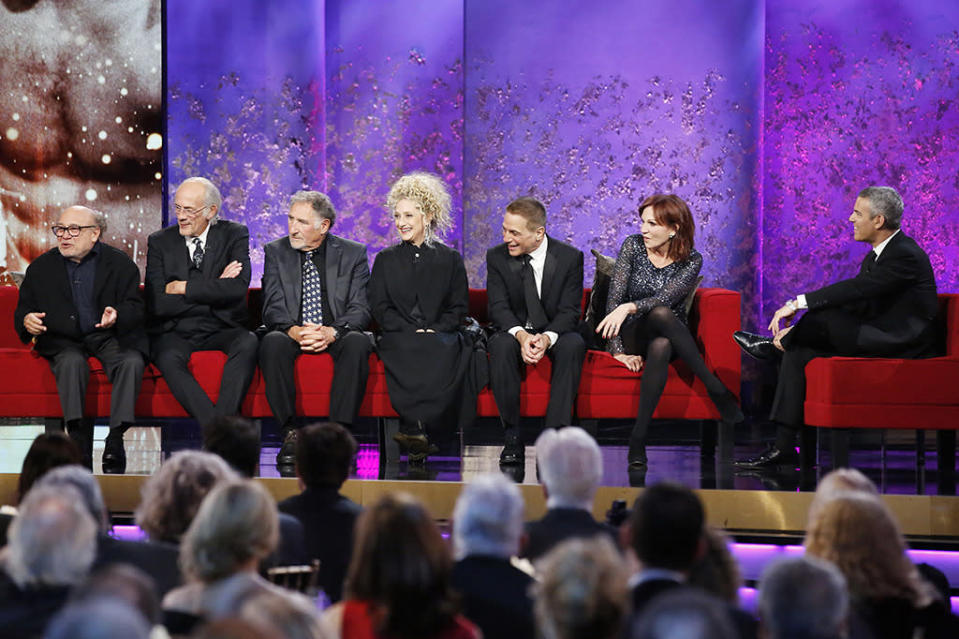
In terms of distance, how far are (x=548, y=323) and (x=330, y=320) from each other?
994mm

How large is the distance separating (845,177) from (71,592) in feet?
18.2

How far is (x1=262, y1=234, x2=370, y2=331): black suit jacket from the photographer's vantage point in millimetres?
5473

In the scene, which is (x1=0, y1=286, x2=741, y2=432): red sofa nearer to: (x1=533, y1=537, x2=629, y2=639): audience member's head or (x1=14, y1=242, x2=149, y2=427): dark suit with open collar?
(x1=14, y1=242, x2=149, y2=427): dark suit with open collar

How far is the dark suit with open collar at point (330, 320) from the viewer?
5.21 metres

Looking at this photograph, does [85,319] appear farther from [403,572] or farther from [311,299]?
[403,572]

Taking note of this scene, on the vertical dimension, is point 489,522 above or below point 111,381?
below

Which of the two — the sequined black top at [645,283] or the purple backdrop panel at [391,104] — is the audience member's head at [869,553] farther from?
the purple backdrop panel at [391,104]

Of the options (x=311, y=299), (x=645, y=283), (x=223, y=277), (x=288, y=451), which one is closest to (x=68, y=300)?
(x=223, y=277)

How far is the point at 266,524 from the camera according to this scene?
2.29 meters

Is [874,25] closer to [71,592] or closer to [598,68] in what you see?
[598,68]

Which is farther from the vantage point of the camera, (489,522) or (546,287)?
(546,287)

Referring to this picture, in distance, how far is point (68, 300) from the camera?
210 inches

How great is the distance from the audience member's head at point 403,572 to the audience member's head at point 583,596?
230 mm

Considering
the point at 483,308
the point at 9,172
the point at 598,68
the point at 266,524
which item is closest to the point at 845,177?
the point at 598,68
